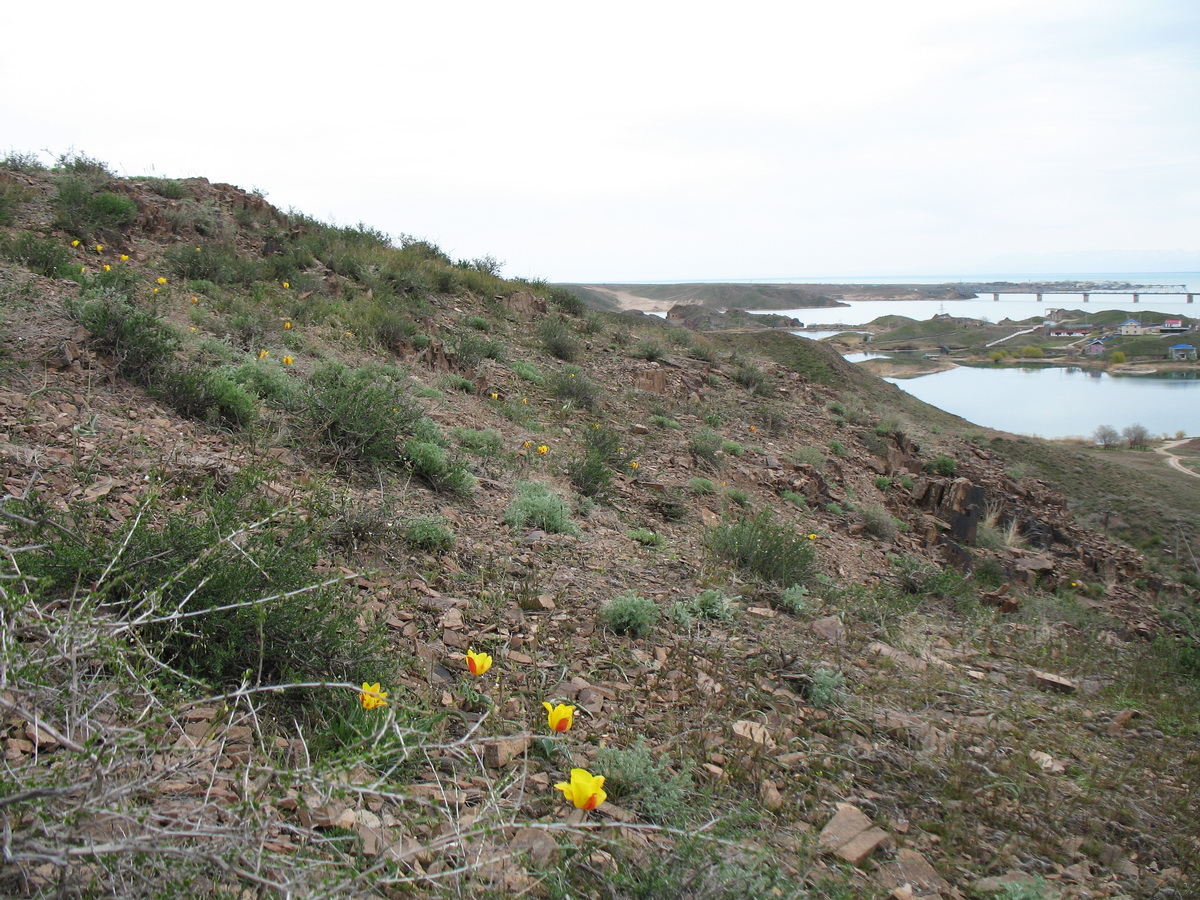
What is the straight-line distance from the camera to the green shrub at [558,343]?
36.3ft

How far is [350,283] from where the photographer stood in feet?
35.1

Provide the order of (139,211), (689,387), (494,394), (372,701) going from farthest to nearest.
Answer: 1. (689,387)
2. (139,211)
3. (494,394)
4. (372,701)

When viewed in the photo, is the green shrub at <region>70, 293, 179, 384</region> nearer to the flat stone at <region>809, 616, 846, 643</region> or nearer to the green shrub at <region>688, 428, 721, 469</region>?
the flat stone at <region>809, 616, 846, 643</region>

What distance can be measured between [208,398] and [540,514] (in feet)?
7.59

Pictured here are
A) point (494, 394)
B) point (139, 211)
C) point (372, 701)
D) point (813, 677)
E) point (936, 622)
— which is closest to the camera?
point (372, 701)

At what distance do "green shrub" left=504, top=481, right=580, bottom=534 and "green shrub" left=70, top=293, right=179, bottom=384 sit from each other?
2.52 metres

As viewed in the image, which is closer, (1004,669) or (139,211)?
(1004,669)

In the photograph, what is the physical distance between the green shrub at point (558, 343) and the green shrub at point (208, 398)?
6.88 m

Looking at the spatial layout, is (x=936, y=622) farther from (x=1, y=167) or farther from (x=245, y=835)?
(x=1, y=167)

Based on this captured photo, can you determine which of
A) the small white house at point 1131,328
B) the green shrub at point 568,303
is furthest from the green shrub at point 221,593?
the small white house at point 1131,328

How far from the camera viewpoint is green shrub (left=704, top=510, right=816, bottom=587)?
484 centimetres

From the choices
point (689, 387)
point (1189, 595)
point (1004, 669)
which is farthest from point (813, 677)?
point (1189, 595)

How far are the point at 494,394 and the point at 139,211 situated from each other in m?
6.07

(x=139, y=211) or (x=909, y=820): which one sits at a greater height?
(x=139, y=211)
